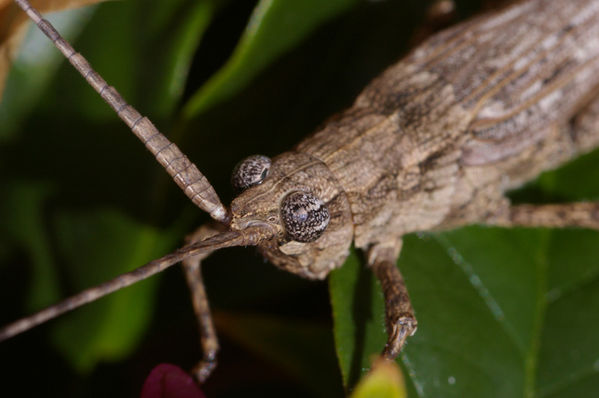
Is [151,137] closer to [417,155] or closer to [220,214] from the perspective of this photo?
[220,214]

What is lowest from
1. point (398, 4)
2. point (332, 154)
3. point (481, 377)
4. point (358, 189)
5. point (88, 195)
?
point (481, 377)

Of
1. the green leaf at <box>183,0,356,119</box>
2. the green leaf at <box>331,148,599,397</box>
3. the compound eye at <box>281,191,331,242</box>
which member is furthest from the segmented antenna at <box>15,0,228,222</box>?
the green leaf at <box>331,148,599,397</box>

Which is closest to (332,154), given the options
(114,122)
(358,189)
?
(358,189)

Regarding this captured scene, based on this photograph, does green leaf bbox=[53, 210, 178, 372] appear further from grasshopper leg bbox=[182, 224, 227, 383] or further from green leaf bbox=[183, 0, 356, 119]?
green leaf bbox=[183, 0, 356, 119]

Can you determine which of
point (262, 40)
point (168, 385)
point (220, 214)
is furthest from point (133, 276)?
point (262, 40)

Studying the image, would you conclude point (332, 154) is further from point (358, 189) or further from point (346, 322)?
point (346, 322)
